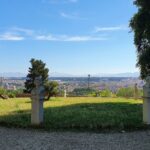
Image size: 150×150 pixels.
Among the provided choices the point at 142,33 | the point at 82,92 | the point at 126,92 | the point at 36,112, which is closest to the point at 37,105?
the point at 36,112

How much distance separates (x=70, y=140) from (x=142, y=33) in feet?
46.7

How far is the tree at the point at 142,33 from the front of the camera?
2211cm

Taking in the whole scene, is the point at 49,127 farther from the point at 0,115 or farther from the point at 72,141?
the point at 0,115

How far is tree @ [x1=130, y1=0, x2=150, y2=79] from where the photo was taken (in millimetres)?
22109

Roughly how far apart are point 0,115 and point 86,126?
3.73 m

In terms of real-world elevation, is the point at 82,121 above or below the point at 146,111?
below

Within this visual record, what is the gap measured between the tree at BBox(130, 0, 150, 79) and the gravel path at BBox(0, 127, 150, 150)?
12247 mm

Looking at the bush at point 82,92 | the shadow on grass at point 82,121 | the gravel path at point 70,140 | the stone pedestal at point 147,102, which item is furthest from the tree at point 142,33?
the gravel path at point 70,140

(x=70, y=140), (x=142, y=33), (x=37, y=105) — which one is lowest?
(x=70, y=140)

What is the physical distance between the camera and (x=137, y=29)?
74.8 ft

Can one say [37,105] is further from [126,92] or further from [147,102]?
[126,92]

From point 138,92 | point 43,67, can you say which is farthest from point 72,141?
point 43,67

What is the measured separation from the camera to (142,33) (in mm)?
22781

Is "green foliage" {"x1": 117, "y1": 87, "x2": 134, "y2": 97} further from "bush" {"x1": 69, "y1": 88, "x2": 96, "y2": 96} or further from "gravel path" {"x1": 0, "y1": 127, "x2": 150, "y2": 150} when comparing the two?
"gravel path" {"x1": 0, "y1": 127, "x2": 150, "y2": 150}
